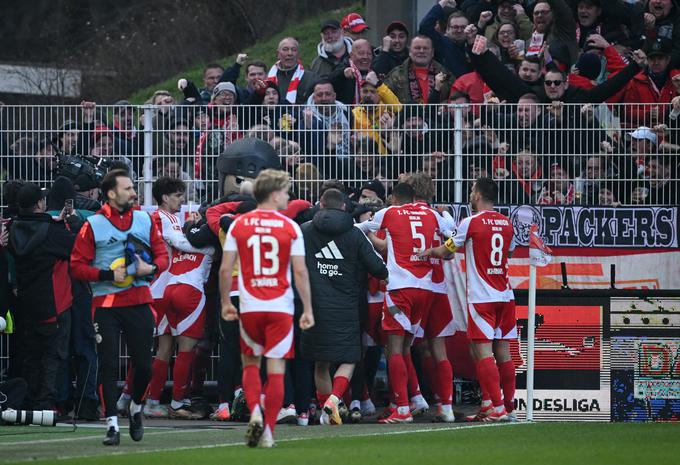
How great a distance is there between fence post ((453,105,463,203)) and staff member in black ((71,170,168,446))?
560cm

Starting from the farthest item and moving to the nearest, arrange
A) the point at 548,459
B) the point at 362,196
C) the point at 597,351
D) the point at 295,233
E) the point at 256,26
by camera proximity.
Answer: the point at 256,26 → the point at 362,196 → the point at 597,351 → the point at 295,233 → the point at 548,459

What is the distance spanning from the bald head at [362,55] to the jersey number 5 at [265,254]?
302 inches

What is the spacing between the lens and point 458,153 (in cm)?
1716

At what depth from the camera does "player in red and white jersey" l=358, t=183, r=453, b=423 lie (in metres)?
15.2

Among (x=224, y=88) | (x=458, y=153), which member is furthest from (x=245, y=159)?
(x=458, y=153)

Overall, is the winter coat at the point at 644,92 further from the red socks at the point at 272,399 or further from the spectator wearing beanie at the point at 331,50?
the red socks at the point at 272,399

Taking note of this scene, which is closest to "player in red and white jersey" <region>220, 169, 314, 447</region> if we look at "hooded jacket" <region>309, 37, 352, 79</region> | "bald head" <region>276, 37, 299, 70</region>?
"bald head" <region>276, 37, 299, 70</region>

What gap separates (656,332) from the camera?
1561 cm

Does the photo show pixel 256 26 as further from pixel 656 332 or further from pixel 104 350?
pixel 104 350

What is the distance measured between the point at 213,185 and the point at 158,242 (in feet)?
16.0

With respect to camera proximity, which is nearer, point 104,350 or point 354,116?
point 104,350

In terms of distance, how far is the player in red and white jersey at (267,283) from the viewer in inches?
463

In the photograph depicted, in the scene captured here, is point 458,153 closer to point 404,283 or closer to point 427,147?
point 427,147

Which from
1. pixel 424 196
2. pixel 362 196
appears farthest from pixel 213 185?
pixel 424 196
